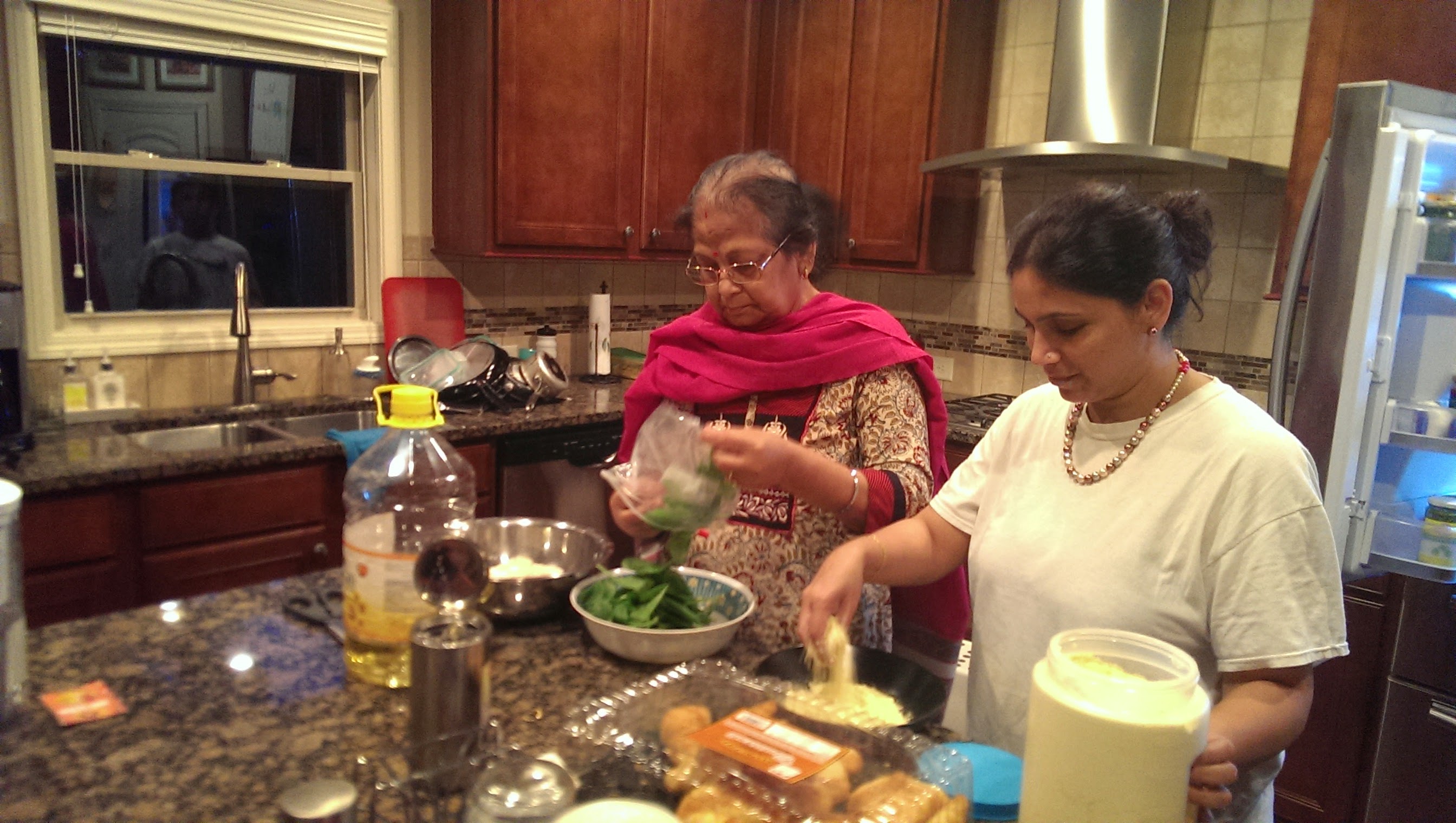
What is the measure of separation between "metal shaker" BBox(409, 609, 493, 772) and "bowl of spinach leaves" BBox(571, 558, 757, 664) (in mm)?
274

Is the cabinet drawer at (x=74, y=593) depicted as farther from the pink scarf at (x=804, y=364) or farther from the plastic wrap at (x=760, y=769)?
the plastic wrap at (x=760, y=769)

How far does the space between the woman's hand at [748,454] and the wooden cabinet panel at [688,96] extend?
7.40 feet

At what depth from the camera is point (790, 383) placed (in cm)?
170

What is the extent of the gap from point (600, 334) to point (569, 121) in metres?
0.78

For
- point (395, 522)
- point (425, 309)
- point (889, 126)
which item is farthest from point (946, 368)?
point (395, 522)

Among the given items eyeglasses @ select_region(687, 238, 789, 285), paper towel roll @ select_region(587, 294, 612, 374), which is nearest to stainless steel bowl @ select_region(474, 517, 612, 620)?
eyeglasses @ select_region(687, 238, 789, 285)

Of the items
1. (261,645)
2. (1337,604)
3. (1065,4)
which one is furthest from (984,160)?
(261,645)

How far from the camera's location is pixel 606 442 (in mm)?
3203

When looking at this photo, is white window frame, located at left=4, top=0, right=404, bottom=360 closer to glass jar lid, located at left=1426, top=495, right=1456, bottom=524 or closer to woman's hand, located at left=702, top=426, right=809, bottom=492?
woman's hand, located at left=702, top=426, right=809, bottom=492

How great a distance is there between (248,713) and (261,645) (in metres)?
0.19

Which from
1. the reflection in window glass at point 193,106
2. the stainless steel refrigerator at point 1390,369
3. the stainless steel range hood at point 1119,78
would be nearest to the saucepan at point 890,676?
the stainless steel refrigerator at point 1390,369

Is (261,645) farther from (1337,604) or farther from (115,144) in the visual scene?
(115,144)

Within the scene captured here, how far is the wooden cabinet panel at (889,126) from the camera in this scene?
346 centimetres

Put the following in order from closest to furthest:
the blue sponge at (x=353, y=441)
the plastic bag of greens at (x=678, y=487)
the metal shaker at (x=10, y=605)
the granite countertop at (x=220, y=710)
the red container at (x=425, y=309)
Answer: the granite countertop at (x=220, y=710)
the metal shaker at (x=10, y=605)
the plastic bag of greens at (x=678, y=487)
the blue sponge at (x=353, y=441)
the red container at (x=425, y=309)
